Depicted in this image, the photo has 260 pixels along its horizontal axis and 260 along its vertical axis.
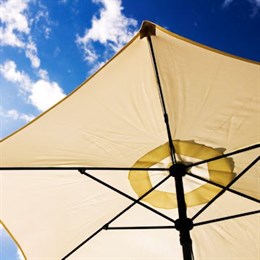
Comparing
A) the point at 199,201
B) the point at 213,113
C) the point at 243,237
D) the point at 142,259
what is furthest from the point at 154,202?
the point at 213,113

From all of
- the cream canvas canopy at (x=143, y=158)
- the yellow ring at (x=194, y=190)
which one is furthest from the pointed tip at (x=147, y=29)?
the yellow ring at (x=194, y=190)

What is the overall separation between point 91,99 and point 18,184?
45.1 inches

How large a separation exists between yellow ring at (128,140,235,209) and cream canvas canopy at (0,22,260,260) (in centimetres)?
1

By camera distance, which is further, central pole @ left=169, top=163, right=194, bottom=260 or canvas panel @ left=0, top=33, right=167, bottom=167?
canvas panel @ left=0, top=33, right=167, bottom=167

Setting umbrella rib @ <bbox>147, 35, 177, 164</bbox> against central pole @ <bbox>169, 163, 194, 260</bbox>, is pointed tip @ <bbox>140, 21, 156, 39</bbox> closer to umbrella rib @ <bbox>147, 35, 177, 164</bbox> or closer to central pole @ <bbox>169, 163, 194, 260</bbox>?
umbrella rib @ <bbox>147, 35, 177, 164</bbox>

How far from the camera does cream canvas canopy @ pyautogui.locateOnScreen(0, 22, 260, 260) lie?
2654mm

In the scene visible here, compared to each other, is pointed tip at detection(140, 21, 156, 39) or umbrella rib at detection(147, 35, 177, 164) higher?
pointed tip at detection(140, 21, 156, 39)

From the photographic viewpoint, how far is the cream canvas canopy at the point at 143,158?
265 cm

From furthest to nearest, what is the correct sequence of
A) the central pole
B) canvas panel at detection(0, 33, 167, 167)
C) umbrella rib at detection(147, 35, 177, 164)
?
1. canvas panel at detection(0, 33, 167, 167)
2. umbrella rib at detection(147, 35, 177, 164)
3. the central pole

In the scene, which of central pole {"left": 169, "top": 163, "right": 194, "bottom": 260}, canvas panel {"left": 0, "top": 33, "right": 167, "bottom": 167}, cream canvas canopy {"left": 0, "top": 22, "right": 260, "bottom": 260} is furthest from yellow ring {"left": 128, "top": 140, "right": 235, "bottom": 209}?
central pole {"left": 169, "top": 163, "right": 194, "bottom": 260}

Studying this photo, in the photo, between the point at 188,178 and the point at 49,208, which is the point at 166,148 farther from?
the point at 49,208

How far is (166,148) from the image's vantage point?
3.36 metres

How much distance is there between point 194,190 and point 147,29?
1902 mm

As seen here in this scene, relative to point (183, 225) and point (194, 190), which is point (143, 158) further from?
point (183, 225)
